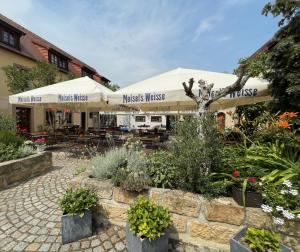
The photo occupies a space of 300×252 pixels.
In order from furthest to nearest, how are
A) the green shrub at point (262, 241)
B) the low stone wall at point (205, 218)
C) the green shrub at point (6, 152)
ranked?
the green shrub at point (6, 152) → the low stone wall at point (205, 218) → the green shrub at point (262, 241)

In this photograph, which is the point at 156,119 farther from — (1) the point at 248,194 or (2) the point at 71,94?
(1) the point at 248,194

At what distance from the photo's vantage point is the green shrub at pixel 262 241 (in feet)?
6.17

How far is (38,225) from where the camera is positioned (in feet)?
9.77

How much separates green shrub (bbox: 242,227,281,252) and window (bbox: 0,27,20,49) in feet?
53.8

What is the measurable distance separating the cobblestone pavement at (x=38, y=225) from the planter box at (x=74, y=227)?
0.23 ft

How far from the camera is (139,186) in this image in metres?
2.84

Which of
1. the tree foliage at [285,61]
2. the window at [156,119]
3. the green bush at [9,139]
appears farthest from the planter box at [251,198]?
the window at [156,119]

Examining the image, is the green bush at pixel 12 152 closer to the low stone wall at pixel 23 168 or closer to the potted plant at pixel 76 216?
the low stone wall at pixel 23 168

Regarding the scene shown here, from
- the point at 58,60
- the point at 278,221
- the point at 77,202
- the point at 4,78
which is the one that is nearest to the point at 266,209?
the point at 278,221

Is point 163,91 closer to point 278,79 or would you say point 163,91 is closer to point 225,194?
point 278,79

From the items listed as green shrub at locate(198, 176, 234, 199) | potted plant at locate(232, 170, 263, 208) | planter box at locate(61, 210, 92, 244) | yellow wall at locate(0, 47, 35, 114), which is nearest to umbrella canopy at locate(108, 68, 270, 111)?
green shrub at locate(198, 176, 234, 199)

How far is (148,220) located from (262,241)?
1.12 metres

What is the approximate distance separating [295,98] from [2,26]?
53.3 ft

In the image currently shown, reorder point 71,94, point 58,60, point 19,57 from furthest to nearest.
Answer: point 58,60 → point 19,57 → point 71,94
